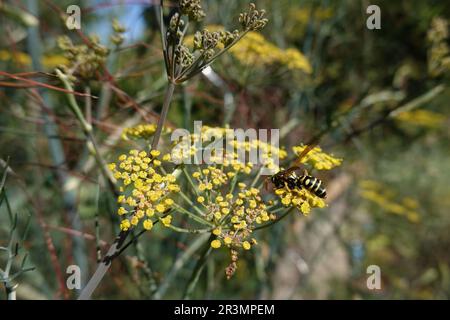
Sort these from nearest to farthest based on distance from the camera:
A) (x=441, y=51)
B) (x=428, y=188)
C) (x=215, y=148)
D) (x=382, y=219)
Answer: (x=215, y=148)
(x=441, y=51)
(x=382, y=219)
(x=428, y=188)

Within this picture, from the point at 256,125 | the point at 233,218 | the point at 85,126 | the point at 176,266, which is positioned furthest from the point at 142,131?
the point at 256,125

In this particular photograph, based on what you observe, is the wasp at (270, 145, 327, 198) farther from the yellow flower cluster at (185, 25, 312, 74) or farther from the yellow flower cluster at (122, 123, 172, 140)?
the yellow flower cluster at (185, 25, 312, 74)

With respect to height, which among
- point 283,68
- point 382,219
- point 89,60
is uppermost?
point 283,68

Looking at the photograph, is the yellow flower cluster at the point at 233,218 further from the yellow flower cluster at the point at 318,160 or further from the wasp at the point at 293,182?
the yellow flower cluster at the point at 318,160

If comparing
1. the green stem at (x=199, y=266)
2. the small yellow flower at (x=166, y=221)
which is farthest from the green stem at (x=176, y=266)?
the small yellow flower at (x=166, y=221)

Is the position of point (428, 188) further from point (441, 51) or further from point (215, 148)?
point (215, 148)

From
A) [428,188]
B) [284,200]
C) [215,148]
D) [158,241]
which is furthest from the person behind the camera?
[428,188]

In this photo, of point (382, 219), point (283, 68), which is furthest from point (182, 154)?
point (382, 219)

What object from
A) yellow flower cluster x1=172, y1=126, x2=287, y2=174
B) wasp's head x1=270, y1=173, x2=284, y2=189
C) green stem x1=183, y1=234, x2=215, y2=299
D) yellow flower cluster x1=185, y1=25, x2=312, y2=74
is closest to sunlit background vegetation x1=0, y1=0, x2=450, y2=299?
yellow flower cluster x1=185, y1=25, x2=312, y2=74
